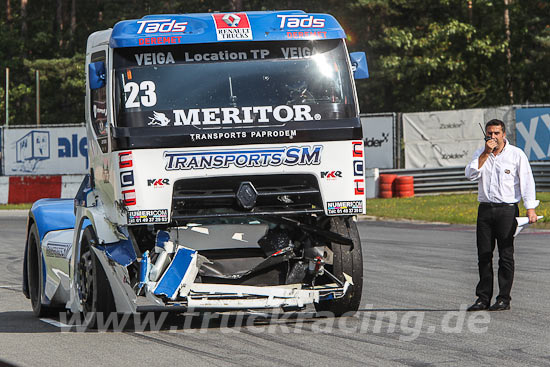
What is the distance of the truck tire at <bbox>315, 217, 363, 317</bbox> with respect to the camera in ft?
31.9

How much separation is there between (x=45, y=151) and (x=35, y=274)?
882 inches

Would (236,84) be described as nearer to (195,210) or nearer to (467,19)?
(195,210)

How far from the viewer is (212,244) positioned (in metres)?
9.49

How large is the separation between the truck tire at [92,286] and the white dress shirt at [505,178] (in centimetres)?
373

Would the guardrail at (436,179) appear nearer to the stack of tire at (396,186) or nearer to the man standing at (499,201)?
the stack of tire at (396,186)

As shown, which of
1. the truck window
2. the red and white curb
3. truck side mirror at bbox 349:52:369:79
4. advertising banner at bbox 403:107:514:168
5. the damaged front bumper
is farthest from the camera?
advertising banner at bbox 403:107:514:168

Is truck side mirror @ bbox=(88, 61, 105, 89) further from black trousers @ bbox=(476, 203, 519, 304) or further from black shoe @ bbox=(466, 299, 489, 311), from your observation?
black shoe @ bbox=(466, 299, 489, 311)

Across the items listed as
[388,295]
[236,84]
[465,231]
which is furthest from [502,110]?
[236,84]

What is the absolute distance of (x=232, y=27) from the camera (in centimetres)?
976

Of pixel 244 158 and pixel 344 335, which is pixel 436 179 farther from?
pixel 344 335

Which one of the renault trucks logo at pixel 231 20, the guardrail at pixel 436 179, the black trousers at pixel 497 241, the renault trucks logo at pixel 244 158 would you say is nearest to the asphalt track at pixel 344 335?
the black trousers at pixel 497 241

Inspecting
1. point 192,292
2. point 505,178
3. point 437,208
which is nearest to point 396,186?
point 437,208

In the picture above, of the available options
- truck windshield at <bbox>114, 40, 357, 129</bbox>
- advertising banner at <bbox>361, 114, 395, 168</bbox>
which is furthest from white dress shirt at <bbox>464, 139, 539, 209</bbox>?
advertising banner at <bbox>361, 114, 395, 168</bbox>

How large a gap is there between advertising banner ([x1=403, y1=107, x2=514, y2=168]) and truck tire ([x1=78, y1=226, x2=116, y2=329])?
23.3 m
